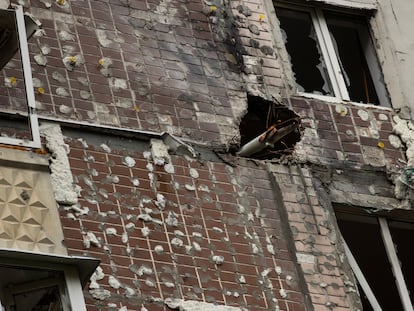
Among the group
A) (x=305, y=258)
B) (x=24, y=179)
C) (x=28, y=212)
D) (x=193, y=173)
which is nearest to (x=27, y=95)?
(x=24, y=179)

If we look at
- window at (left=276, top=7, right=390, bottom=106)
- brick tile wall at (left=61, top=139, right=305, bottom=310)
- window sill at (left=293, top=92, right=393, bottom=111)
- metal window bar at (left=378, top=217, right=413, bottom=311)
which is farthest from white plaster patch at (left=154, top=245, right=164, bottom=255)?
Answer: window at (left=276, top=7, right=390, bottom=106)

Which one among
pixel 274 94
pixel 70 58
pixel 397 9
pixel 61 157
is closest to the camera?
pixel 61 157

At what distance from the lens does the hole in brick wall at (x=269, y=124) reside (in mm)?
12375

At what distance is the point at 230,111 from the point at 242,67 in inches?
22.4

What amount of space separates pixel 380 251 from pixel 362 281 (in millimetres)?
627

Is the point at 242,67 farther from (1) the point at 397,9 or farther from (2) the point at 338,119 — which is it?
(1) the point at 397,9

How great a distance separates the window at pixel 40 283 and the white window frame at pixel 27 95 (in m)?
0.99

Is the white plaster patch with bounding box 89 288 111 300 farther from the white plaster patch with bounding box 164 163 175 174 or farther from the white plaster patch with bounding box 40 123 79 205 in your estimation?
the white plaster patch with bounding box 164 163 175 174

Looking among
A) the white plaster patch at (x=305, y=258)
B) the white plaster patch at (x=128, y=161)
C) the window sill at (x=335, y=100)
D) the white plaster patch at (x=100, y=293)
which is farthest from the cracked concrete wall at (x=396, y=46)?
the white plaster patch at (x=100, y=293)

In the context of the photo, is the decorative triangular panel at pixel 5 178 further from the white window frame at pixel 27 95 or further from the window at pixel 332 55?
the window at pixel 332 55

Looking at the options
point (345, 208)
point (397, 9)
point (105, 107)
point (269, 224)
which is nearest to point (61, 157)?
point (105, 107)

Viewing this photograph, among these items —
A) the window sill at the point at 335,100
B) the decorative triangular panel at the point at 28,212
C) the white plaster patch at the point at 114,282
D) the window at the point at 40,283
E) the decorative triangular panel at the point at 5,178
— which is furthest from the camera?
the window sill at the point at 335,100

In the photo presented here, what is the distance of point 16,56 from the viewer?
11.4 metres

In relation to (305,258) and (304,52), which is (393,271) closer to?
(305,258)
